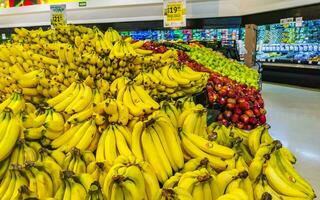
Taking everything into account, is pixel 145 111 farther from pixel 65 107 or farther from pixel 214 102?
pixel 214 102

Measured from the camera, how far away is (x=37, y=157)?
1346 mm

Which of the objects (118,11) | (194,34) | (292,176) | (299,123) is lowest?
(299,123)

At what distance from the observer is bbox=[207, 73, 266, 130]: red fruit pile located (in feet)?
11.6

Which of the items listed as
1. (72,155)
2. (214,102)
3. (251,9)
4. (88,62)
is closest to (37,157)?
(72,155)

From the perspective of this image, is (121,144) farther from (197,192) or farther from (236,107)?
(236,107)

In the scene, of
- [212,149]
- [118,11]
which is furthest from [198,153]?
[118,11]

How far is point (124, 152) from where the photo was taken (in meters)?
1.35

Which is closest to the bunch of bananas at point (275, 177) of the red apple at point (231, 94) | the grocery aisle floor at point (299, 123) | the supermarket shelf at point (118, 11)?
the grocery aisle floor at point (299, 123)

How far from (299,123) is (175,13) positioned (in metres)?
3.06

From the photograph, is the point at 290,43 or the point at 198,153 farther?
the point at 290,43

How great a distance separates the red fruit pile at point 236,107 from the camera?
11.6ft

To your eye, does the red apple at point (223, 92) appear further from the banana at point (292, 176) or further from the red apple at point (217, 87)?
the banana at point (292, 176)

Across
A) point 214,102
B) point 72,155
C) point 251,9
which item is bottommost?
point 214,102

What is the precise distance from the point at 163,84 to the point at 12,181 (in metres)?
1.59
